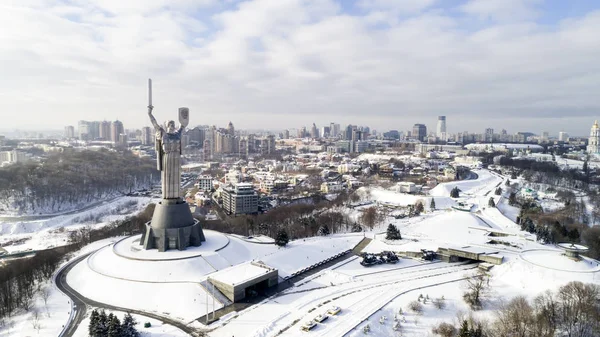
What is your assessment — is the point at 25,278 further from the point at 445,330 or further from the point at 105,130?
the point at 105,130

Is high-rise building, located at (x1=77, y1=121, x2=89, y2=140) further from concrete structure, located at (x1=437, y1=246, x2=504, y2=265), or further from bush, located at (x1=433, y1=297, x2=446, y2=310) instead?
bush, located at (x1=433, y1=297, x2=446, y2=310)

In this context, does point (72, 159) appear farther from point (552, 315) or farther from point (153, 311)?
point (552, 315)

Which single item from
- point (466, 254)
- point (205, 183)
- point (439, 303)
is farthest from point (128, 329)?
point (205, 183)

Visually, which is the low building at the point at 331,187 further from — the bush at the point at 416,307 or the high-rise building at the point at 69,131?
the high-rise building at the point at 69,131

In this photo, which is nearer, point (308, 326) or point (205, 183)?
point (308, 326)

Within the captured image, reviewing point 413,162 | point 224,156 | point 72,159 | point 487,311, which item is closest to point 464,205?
point 487,311

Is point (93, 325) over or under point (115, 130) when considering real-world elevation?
under

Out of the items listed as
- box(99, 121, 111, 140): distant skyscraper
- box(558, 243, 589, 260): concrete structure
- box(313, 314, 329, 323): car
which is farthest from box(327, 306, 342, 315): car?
box(99, 121, 111, 140): distant skyscraper
